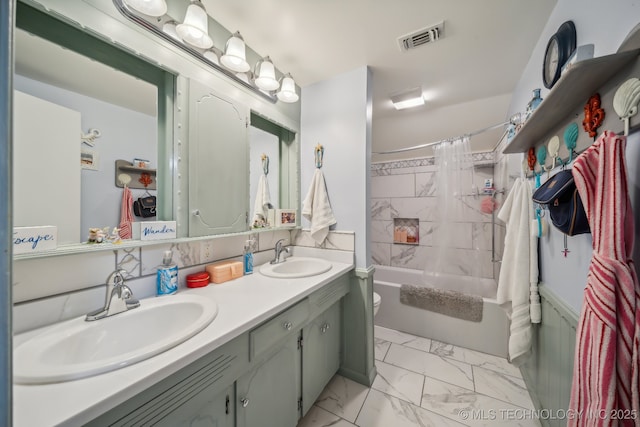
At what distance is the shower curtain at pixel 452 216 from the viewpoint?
2314mm

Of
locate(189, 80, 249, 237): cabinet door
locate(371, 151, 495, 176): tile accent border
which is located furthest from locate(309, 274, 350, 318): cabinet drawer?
locate(371, 151, 495, 176): tile accent border

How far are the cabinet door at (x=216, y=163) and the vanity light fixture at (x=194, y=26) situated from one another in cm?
19

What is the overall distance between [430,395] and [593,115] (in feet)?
5.82

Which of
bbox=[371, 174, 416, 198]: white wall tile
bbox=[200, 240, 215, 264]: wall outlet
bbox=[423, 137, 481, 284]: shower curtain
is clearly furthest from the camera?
bbox=[371, 174, 416, 198]: white wall tile

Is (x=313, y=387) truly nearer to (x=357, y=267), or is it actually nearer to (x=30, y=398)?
(x=357, y=267)

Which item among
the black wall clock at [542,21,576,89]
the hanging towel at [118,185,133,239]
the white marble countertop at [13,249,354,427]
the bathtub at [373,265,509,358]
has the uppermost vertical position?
the black wall clock at [542,21,576,89]

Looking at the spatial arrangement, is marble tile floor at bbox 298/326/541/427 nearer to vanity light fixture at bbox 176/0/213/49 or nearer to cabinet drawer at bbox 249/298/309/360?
cabinet drawer at bbox 249/298/309/360

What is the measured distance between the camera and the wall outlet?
1306 millimetres

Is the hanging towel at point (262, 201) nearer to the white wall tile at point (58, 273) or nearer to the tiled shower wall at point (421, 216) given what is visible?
the white wall tile at point (58, 273)

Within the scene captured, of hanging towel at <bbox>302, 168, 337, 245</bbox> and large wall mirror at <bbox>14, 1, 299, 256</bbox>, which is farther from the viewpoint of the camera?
hanging towel at <bbox>302, 168, 337, 245</bbox>

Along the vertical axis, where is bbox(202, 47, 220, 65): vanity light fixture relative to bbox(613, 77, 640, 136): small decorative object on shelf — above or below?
above

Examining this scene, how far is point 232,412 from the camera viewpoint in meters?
0.87

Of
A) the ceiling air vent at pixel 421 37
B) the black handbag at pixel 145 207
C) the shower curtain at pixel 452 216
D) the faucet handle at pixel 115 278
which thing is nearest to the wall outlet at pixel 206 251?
the black handbag at pixel 145 207

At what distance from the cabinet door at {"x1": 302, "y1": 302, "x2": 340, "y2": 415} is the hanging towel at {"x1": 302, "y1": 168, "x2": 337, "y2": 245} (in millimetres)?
555
